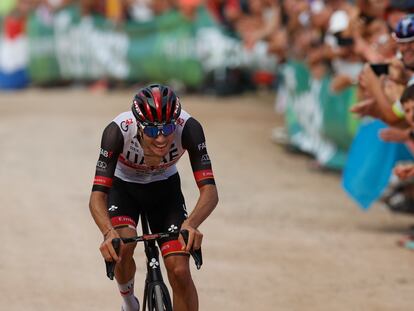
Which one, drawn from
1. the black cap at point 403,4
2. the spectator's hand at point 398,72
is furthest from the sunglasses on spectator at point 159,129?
the black cap at point 403,4

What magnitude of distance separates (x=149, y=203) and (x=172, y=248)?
0.54m

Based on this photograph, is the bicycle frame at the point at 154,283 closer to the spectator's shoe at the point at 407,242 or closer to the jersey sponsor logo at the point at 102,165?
the jersey sponsor logo at the point at 102,165

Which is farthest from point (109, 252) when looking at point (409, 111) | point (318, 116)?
point (318, 116)

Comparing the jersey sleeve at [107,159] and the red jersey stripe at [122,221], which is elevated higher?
the jersey sleeve at [107,159]

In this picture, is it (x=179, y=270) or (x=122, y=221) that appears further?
(x=122, y=221)

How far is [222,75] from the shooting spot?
20594mm

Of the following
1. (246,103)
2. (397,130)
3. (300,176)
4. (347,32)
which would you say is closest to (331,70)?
(300,176)

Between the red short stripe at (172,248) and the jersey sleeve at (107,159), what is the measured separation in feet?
1.53

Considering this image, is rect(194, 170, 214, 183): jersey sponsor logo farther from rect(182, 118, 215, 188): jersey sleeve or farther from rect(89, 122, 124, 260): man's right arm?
rect(89, 122, 124, 260): man's right arm

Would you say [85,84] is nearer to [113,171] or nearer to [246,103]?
[246,103]

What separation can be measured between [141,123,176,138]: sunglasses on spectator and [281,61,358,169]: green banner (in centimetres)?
630

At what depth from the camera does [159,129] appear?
5949 mm

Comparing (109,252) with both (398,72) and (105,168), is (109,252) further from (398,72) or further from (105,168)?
(398,72)

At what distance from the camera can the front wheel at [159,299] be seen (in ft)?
20.0
